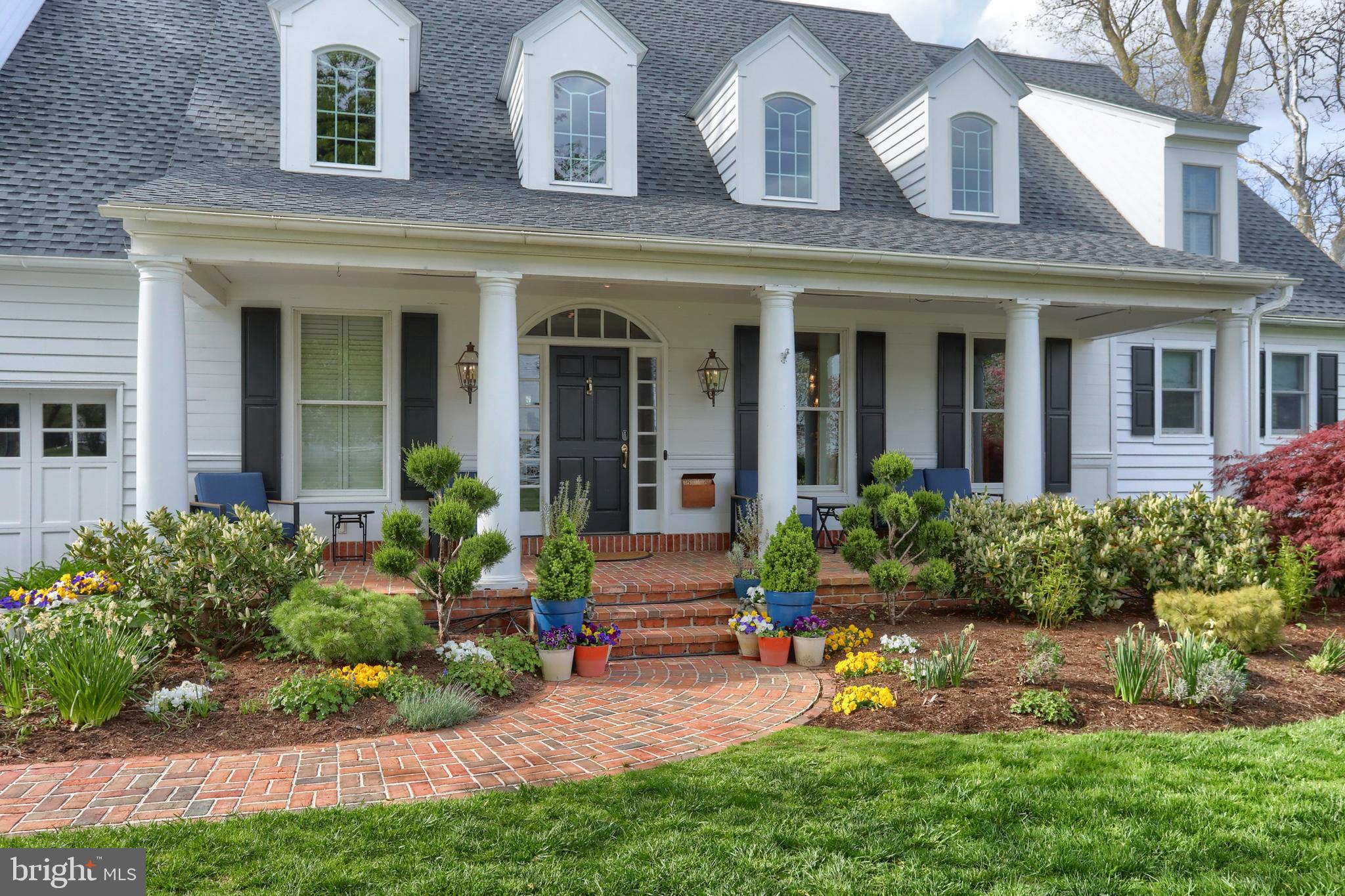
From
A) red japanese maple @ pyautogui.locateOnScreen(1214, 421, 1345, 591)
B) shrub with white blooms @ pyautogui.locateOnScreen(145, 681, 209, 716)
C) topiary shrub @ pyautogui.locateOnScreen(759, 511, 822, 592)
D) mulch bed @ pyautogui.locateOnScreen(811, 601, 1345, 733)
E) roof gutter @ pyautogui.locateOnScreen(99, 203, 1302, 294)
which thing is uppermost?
roof gutter @ pyautogui.locateOnScreen(99, 203, 1302, 294)

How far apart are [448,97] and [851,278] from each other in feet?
17.4

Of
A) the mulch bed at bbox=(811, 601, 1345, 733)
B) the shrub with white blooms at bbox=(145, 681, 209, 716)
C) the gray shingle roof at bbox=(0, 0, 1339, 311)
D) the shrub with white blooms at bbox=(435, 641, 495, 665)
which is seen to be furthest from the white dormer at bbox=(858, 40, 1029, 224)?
the shrub with white blooms at bbox=(145, 681, 209, 716)

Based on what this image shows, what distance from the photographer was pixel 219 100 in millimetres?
9023

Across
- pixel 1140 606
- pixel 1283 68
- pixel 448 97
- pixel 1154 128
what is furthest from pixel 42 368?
pixel 1283 68

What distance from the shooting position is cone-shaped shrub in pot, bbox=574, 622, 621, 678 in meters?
5.87

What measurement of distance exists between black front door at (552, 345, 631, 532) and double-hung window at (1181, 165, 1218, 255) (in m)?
7.47

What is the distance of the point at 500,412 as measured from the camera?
685cm

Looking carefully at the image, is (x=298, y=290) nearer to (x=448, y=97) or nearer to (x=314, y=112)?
(x=314, y=112)

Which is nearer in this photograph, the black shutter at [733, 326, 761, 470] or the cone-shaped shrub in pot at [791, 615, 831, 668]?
the cone-shaped shrub in pot at [791, 615, 831, 668]

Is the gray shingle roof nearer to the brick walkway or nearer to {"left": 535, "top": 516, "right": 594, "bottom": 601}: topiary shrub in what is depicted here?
{"left": 535, "top": 516, "right": 594, "bottom": 601}: topiary shrub

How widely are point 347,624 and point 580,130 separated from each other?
5.94m

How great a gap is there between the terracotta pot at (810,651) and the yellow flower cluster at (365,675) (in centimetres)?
278

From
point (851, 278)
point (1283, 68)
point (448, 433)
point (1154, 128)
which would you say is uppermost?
point (1283, 68)

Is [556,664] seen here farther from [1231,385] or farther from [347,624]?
[1231,385]
